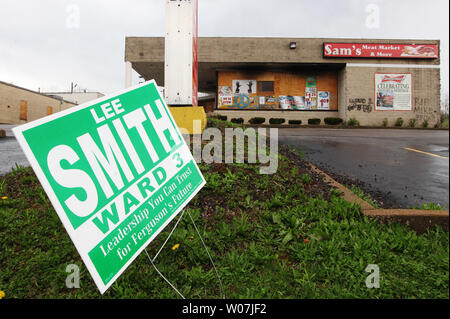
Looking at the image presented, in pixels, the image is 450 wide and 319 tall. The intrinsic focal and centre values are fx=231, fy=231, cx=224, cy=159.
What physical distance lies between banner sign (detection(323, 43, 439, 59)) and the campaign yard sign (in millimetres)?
20942

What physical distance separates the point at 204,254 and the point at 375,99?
21.9 m

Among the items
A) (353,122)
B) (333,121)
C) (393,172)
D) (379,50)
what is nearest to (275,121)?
(333,121)

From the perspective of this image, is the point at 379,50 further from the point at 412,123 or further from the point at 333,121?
the point at 333,121

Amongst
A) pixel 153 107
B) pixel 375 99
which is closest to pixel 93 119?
pixel 153 107

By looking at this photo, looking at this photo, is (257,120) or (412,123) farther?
(257,120)

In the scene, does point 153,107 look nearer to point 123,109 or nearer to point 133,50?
point 123,109

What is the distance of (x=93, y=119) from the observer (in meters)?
1.45

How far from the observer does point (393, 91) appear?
19016mm

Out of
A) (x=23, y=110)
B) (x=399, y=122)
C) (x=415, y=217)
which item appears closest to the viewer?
(x=415, y=217)

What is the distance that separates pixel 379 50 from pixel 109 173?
23.6 metres

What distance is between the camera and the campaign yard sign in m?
1.22

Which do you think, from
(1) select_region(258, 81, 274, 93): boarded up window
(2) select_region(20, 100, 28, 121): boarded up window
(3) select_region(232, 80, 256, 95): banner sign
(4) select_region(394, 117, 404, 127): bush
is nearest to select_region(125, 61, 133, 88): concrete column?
A: (3) select_region(232, 80, 256, 95): banner sign
